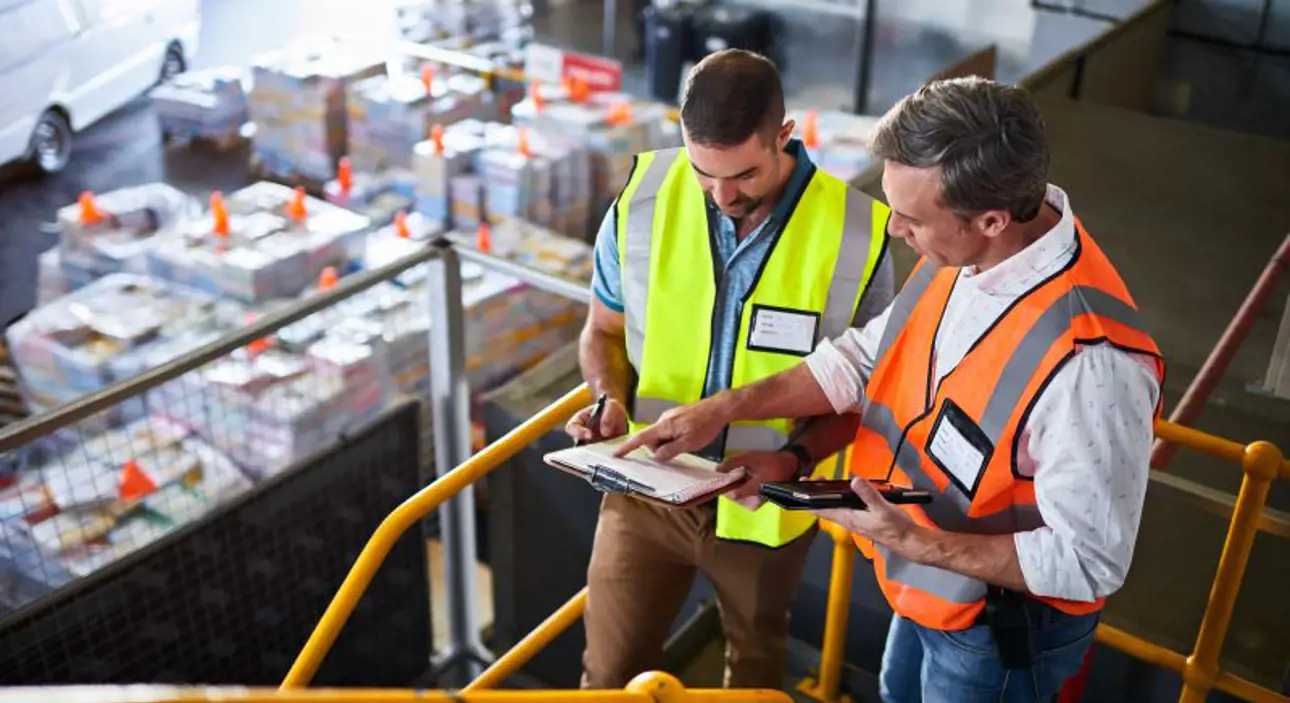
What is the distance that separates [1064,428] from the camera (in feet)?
5.93

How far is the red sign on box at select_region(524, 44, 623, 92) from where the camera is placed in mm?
7738

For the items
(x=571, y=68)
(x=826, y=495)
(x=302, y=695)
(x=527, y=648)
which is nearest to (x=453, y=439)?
(x=527, y=648)

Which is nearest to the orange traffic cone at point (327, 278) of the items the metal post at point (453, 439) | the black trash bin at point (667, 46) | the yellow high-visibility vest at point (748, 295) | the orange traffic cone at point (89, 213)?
the orange traffic cone at point (89, 213)

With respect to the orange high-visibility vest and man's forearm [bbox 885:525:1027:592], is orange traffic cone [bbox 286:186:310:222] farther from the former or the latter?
man's forearm [bbox 885:525:1027:592]

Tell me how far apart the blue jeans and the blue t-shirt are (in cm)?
66

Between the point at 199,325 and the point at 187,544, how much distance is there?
2.37m

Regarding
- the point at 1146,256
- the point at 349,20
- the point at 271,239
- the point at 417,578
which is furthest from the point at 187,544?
the point at 349,20

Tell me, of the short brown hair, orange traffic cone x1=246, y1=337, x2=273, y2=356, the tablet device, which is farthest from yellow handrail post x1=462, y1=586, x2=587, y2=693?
orange traffic cone x1=246, y1=337, x2=273, y2=356

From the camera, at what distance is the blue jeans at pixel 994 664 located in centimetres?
210

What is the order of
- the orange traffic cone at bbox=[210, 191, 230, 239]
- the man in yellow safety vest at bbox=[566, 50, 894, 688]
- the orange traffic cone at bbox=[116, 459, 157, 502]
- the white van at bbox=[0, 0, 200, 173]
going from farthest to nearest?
the white van at bbox=[0, 0, 200, 173] → the orange traffic cone at bbox=[210, 191, 230, 239] → the orange traffic cone at bbox=[116, 459, 157, 502] → the man in yellow safety vest at bbox=[566, 50, 894, 688]

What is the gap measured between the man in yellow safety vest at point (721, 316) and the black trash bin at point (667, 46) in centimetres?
838

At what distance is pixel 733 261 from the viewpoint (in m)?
2.46

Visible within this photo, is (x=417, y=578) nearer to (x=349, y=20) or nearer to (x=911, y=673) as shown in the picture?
(x=911, y=673)

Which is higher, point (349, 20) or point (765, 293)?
point (765, 293)
